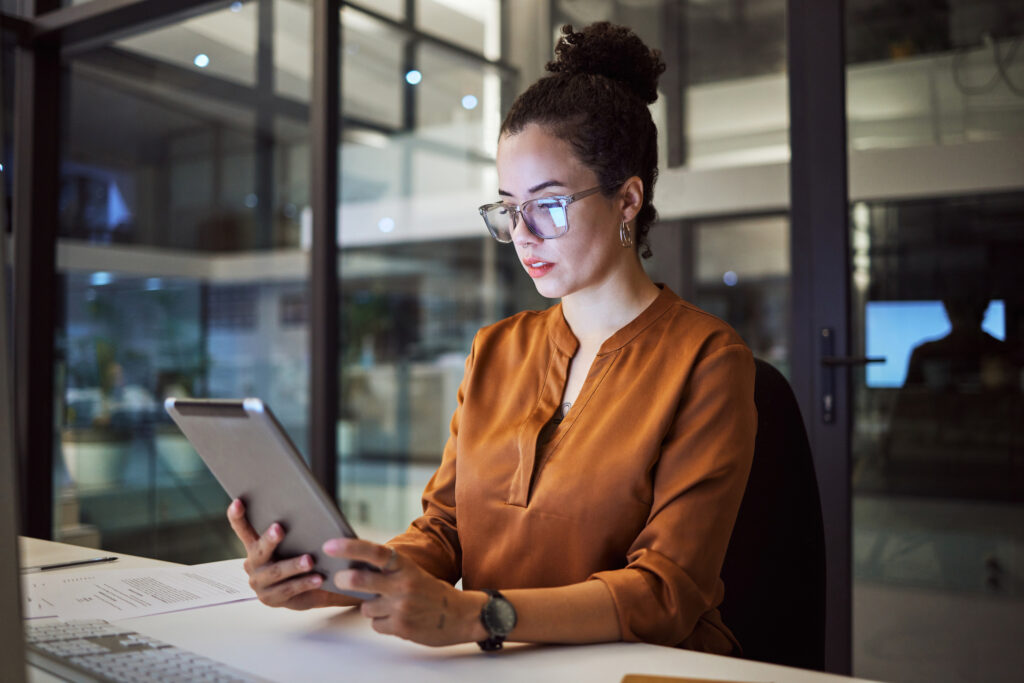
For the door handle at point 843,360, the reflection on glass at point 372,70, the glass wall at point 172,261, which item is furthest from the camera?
the glass wall at point 172,261

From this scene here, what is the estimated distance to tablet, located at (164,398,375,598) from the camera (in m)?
0.92

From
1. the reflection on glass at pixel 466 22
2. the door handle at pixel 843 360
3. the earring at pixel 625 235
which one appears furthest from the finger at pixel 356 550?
the reflection on glass at pixel 466 22

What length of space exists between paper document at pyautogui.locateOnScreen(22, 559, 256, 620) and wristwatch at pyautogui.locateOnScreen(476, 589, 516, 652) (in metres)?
0.44

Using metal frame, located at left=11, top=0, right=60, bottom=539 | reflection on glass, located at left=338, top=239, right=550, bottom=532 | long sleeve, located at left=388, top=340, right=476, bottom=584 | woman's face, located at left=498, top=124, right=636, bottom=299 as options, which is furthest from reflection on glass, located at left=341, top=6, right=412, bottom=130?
long sleeve, located at left=388, top=340, right=476, bottom=584

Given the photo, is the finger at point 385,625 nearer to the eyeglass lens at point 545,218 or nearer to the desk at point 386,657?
the desk at point 386,657

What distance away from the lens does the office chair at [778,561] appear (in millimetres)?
1349

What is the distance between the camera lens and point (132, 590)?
4.23ft

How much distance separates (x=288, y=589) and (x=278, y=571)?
44 mm

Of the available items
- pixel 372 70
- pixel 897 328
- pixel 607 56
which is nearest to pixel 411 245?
pixel 372 70

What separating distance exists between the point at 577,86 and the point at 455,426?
583 mm

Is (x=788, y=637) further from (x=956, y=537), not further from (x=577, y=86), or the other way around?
(x=956, y=537)

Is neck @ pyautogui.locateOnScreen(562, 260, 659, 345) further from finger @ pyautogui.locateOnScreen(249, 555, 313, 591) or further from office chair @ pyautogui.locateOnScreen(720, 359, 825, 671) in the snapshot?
finger @ pyautogui.locateOnScreen(249, 555, 313, 591)

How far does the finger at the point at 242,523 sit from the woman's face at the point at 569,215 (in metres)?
0.55

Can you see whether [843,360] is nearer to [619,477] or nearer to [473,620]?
[619,477]
